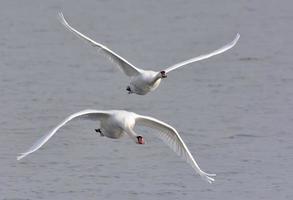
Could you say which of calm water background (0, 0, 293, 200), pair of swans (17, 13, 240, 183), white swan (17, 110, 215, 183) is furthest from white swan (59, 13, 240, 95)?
calm water background (0, 0, 293, 200)

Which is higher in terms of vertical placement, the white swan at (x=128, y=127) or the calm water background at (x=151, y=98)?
the white swan at (x=128, y=127)

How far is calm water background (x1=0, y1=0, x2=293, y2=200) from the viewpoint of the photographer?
20.4 m

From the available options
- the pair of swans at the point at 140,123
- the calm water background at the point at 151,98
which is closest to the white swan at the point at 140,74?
the pair of swans at the point at 140,123

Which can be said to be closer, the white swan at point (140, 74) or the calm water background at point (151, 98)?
the white swan at point (140, 74)

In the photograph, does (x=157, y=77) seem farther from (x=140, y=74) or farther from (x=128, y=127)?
(x=128, y=127)

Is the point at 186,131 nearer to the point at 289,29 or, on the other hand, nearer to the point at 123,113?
the point at 123,113

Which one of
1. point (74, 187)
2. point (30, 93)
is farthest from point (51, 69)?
point (74, 187)

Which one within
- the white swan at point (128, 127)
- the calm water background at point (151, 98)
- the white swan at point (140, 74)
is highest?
the white swan at point (140, 74)

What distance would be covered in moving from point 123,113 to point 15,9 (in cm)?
1548

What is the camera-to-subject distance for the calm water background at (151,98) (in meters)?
20.4

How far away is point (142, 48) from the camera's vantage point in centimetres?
2856

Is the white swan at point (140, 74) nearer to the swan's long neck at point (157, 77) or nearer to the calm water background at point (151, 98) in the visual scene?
the swan's long neck at point (157, 77)

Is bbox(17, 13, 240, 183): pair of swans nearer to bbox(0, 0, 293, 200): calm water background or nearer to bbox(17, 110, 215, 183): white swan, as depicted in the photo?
bbox(17, 110, 215, 183): white swan

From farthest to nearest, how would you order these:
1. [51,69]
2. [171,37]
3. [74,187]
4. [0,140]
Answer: [171,37] → [51,69] → [0,140] → [74,187]
